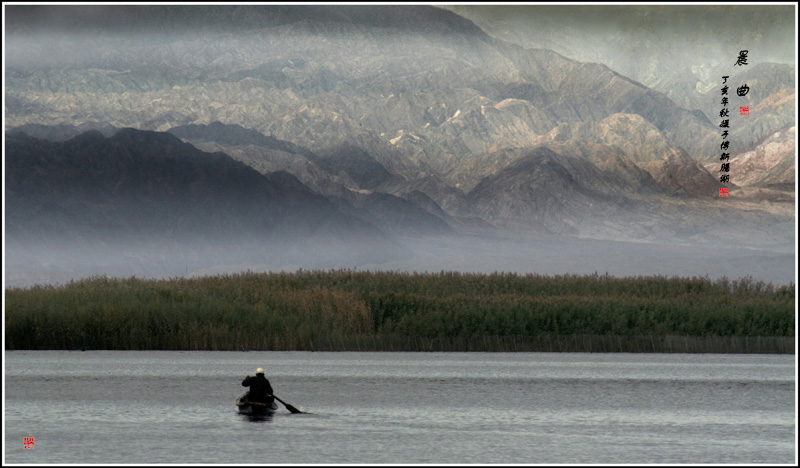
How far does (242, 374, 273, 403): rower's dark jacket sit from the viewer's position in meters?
22.0

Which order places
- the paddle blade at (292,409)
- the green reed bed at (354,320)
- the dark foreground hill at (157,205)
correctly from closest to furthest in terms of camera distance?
the paddle blade at (292,409), the green reed bed at (354,320), the dark foreground hill at (157,205)

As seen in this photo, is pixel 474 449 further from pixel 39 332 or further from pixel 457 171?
pixel 457 171

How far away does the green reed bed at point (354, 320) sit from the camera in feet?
123

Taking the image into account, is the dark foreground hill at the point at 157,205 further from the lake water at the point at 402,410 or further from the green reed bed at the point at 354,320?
the lake water at the point at 402,410

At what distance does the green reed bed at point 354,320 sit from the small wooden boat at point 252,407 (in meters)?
14.2

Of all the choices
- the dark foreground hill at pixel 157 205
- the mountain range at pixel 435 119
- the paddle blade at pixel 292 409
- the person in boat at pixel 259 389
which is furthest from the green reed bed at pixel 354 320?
the dark foreground hill at pixel 157 205

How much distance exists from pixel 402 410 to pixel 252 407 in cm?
362

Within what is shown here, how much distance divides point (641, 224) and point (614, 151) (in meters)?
8.48

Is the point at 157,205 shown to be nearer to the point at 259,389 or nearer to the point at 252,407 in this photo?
the point at 252,407

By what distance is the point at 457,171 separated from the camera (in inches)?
4715

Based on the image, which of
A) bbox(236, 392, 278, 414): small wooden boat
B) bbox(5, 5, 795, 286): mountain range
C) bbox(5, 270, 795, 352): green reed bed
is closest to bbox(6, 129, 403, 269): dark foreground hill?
bbox(5, 5, 795, 286): mountain range

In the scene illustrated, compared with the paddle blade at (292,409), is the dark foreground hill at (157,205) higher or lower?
higher

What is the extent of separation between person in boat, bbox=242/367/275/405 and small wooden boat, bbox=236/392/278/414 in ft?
0.29

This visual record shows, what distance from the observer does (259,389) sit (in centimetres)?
2231
